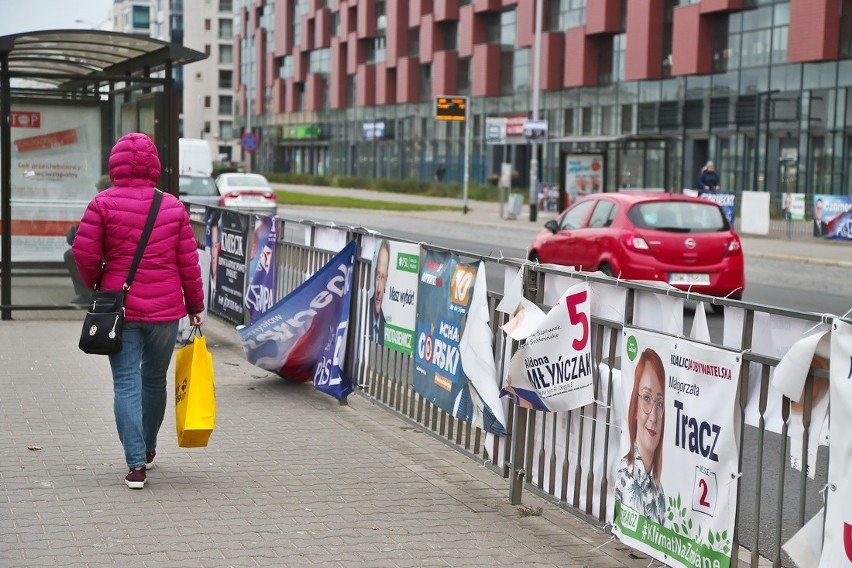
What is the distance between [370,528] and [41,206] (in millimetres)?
9610

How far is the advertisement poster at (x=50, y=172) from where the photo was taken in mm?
14266

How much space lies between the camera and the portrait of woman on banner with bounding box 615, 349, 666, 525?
17.3 feet

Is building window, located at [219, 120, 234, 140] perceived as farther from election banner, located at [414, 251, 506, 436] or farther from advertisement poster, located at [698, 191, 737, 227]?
election banner, located at [414, 251, 506, 436]

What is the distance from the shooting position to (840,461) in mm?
4191

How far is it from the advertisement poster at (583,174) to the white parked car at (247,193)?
8.97 m

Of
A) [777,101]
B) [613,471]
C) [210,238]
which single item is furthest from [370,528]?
[777,101]

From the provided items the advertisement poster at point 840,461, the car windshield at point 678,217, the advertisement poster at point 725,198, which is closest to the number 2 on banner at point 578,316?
the advertisement poster at point 840,461

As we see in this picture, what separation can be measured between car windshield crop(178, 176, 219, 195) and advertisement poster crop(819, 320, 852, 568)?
27.6 metres

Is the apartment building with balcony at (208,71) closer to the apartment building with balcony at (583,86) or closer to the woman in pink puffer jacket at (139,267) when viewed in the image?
the apartment building with balcony at (583,86)

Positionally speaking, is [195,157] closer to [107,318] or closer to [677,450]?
[107,318]

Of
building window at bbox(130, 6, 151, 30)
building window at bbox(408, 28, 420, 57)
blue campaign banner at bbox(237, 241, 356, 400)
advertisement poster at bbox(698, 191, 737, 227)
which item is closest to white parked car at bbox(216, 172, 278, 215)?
advertisement poster at bbox(698, 191, 737, 227)

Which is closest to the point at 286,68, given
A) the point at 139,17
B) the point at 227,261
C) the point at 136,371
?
the point at 139,17

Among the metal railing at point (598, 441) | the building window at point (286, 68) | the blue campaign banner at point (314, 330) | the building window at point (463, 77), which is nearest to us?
the metal railing at point (598, 441)

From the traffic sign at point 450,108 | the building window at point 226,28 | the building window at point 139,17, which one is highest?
the building window at point 139,17
